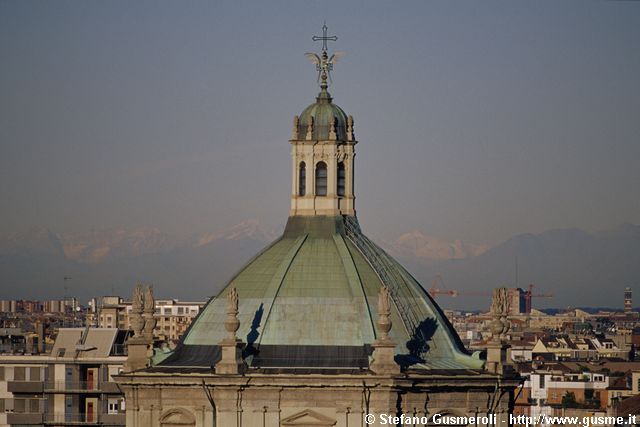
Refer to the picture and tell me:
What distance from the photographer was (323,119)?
76875 millimetres

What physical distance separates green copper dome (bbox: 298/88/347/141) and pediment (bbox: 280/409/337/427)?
374 inches

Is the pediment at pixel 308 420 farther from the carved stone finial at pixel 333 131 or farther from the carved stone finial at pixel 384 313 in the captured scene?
the carved stone finial at pixel 333 131

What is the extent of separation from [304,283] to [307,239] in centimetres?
243

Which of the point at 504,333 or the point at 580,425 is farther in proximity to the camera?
the point at 580,425

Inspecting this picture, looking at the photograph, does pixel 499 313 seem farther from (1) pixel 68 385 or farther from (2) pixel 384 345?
(1) pixel 68 385

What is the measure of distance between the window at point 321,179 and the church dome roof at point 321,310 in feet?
2.89

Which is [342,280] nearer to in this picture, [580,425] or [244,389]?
[244,389]

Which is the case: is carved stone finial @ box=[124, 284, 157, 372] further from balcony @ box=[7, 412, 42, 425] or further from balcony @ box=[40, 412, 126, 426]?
balcony @ box=[7, 412, 42, 425]

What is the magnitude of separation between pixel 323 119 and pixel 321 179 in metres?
1.84

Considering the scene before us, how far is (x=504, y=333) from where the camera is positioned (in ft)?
252

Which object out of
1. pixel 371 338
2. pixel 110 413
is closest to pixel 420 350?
pixel 371 338

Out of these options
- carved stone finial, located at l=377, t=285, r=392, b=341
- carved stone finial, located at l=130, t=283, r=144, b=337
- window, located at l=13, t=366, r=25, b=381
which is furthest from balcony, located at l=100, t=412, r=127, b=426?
carved stone finial, located at l=377, t=285, r=392, b=341

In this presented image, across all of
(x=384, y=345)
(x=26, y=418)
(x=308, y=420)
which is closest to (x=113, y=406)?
(x=26, y=418)

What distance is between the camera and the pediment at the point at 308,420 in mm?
71250
